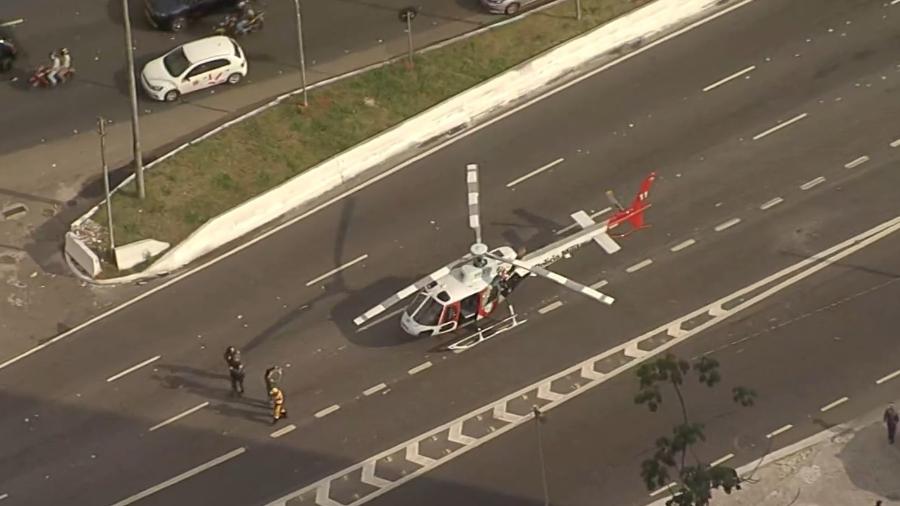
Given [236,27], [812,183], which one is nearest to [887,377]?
[812,183]

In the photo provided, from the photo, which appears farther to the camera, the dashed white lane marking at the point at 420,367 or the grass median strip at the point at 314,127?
the grass median strip at the point at 314,127

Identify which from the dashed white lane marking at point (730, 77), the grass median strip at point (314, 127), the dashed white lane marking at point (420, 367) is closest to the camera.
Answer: the dashed white lane marking at point (420, 367)

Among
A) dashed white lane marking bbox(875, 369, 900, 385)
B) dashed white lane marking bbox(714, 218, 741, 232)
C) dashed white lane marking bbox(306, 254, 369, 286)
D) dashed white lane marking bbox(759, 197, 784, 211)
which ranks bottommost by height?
dashed white lane marking bbox(875, 369, 900, 385)

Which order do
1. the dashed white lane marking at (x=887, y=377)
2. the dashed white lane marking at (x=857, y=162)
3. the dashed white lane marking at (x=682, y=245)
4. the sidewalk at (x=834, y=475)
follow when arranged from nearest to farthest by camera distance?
the sidewalk at (x=834, y=475)
the dashed white lane marking at (x=887, y=377)
the dashed white lane marking at (x=682, y=245)
the dashed white lane marking at (x=857, y=162)

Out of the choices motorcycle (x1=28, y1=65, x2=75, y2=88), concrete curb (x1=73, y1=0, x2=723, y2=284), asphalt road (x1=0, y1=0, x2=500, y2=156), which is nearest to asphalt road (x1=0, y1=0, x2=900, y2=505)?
concrete curb (x1=73, y1=0, x2=723, y2=284)

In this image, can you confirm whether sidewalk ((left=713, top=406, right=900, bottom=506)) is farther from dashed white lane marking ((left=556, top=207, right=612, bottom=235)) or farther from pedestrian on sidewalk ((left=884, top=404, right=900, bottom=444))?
dashed white lane marking ((left=556, top=207, right=612, bottom=235))

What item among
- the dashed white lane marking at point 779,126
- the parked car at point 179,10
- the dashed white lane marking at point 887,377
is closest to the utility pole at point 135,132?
the parked car at point 179,10

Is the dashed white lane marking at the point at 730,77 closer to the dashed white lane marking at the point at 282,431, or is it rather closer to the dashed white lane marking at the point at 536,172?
the dashed white lane marking at the point at 536,172
